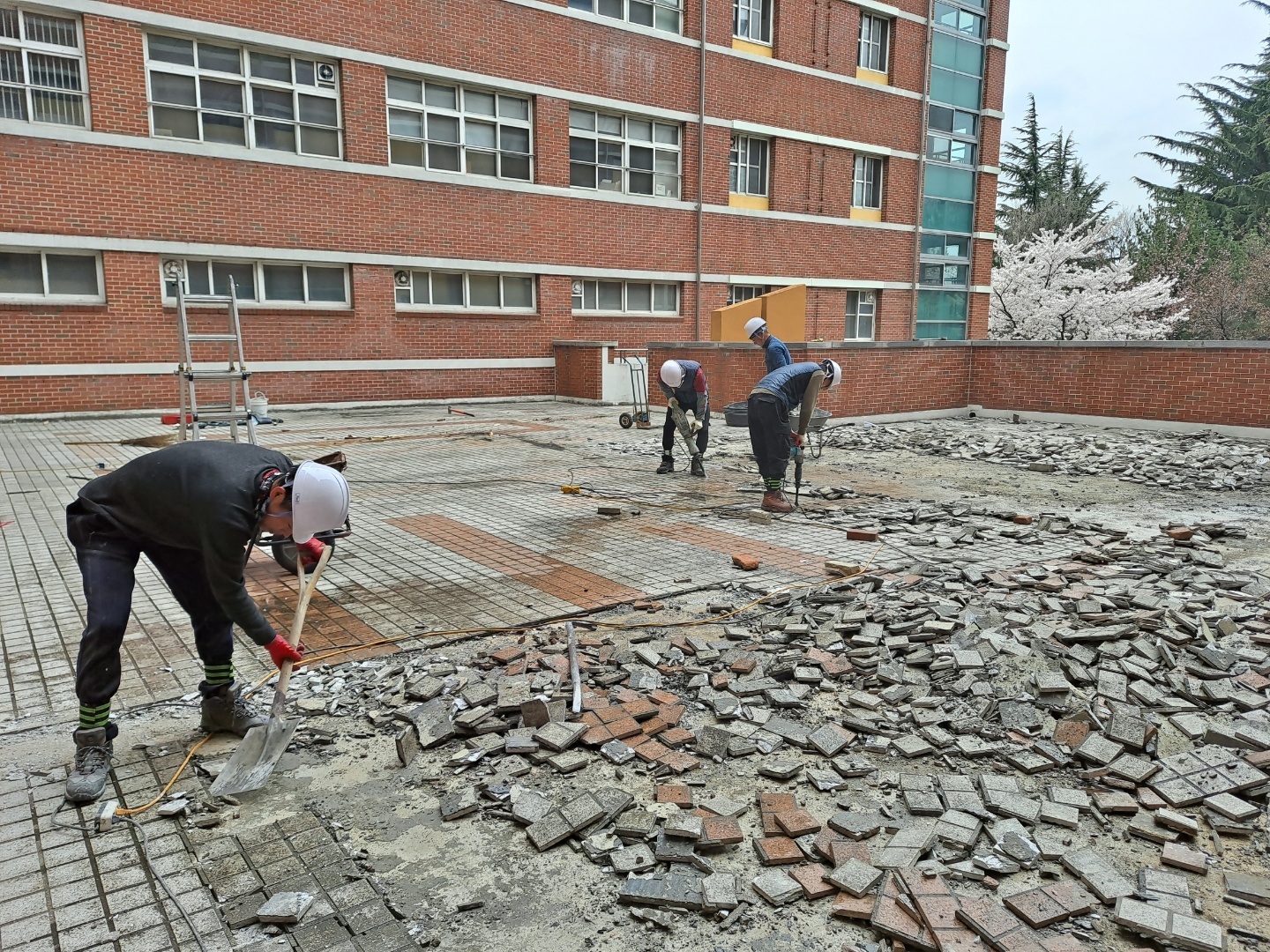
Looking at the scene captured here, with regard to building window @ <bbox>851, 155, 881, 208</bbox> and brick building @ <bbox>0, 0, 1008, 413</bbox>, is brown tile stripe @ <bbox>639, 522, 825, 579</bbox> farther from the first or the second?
building window @ <bbox>851, 155, 881, 208</bbox>

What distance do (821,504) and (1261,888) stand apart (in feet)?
21.3

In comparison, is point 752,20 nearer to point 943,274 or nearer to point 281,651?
point 943,274

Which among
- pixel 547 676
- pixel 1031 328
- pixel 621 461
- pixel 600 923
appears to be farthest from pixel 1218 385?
pixel 1031 328

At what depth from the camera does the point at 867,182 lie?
27.0m

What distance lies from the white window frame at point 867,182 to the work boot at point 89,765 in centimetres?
2669

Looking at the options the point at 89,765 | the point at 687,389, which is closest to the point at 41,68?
the point at 687,389

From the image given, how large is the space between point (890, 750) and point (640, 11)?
22.1 metres

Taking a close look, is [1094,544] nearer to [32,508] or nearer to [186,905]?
[186,905]

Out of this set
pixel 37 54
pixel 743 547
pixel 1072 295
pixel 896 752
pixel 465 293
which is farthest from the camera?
pixel 1072 295

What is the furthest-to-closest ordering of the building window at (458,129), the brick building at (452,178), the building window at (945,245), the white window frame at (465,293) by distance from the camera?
the building window at (945,245) < the white window frame at (465,293) < the building window at (458,129) < the brick building at (452,178)

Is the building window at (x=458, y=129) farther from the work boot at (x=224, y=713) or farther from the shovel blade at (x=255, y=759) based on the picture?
the shovel blade at (x=255, y=759)

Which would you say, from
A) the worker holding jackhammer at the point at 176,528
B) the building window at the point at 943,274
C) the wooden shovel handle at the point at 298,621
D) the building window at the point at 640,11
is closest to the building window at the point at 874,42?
the building window at the point at 943,274

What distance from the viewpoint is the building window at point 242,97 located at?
51.4 ft

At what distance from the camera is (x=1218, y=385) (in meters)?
15.4
